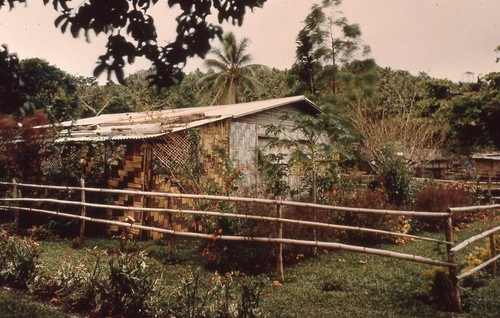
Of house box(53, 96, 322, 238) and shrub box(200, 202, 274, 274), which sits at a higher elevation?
house box(53, 96, 322, 238)

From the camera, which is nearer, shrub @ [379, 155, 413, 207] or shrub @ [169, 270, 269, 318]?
shrub @ [169, 270, 269, 318]

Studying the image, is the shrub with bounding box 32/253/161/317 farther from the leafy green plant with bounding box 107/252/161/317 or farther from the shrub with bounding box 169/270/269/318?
the shrub with bounding box 169/270/269/318

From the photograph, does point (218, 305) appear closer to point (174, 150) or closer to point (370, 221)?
point (370, 221)

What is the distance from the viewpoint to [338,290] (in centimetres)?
609

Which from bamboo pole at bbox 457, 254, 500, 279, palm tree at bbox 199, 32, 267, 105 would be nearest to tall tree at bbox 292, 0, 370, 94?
palm tree at bbox 199, 32, 267, 105

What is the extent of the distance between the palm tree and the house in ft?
59.9

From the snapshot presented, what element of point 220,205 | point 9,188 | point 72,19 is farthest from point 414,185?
point 9,188

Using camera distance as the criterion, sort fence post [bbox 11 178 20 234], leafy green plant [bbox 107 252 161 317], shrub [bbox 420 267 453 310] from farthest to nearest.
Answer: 1. fence post [bbox 11 178 20 234]
2. shrub [bbox 420 267 453 310]
3. leafy green plant [bbox 107 252 161 317]

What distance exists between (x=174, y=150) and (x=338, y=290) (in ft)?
18.0

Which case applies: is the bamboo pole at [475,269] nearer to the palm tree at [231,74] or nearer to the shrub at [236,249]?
the shrub at [236,249]

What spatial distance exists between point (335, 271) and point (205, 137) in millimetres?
5241

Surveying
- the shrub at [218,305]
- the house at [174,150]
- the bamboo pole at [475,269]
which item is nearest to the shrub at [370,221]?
the house at [174,150]

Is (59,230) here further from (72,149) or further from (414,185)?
(414,185)

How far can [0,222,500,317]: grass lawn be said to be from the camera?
16.8 feet
